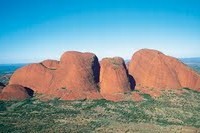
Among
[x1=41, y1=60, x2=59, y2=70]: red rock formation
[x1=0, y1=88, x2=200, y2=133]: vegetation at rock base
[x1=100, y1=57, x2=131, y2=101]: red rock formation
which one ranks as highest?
[x1=41, y1=60, x2=59, y2=70]: red rock formation

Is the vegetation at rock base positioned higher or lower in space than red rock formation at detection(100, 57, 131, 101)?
lower

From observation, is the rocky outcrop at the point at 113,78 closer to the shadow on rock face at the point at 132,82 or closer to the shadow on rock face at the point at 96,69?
the shadow on rock face at the point at 96,69

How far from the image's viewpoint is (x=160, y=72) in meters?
102

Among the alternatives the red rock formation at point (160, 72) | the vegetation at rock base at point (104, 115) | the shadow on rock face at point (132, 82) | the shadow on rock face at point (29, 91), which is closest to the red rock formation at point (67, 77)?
the shadow on rock face at point (29, 91)

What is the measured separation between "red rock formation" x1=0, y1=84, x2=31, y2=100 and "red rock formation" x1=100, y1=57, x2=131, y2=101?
26.0 m

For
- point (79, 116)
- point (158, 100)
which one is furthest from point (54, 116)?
point (158, 100)

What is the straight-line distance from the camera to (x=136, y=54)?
113188 millimetres

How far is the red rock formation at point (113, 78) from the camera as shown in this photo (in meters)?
97.9

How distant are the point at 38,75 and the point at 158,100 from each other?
47076mm

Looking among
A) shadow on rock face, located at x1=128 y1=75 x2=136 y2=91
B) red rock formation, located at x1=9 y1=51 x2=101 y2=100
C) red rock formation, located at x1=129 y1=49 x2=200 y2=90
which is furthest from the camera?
shadow on rock face, located at x1=128 y1=75 x2=136 y2=91

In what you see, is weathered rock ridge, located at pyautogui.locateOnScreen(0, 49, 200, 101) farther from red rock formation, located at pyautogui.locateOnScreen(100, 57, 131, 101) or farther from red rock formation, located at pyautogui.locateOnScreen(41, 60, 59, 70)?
red rock formation, located at pyautogui.locateOnScreen(41, 60, 59, 70)

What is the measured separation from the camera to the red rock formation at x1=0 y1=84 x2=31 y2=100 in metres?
94.6

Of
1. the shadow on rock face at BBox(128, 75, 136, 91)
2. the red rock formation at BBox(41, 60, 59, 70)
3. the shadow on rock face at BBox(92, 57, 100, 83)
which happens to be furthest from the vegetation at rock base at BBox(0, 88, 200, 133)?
the red rock formation at BBox(41, 60, 59, 70)

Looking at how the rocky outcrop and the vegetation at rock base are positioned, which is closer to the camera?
the vegetation at rock base
